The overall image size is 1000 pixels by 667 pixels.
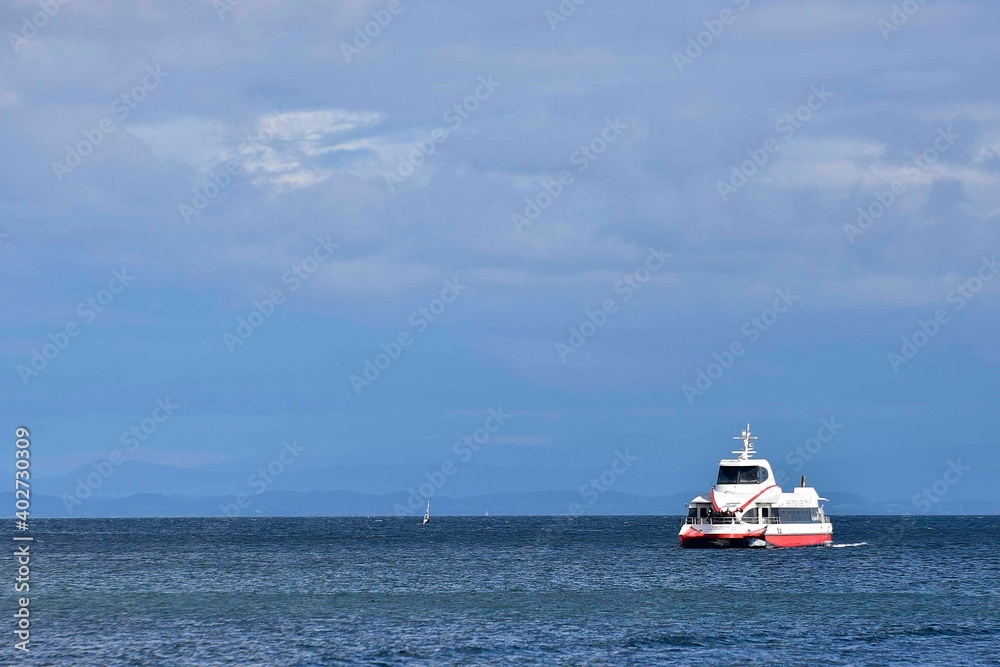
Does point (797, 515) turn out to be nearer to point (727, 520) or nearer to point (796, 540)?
point (796, 540)

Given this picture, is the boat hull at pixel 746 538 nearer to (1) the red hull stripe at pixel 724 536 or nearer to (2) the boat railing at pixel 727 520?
(1) the red hull stripe at pixel 724 536

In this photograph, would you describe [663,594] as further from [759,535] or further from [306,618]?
[759,535]

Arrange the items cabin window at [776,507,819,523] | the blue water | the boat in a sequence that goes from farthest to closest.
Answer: cabin window at [776,507,819,523] < the boat < the blue water

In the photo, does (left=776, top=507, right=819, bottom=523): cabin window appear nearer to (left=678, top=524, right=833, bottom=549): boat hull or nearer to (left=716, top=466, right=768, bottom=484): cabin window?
(left=678, top=524, right=833, bottom=549): boat hull

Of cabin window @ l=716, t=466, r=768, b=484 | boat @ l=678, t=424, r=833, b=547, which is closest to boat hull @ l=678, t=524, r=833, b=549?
boat @ l=678, t=424, r=833, b=547

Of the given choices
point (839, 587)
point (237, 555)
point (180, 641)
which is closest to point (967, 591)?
point (839, 587)

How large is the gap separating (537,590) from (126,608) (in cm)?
2654

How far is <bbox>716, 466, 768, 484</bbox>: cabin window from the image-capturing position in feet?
376

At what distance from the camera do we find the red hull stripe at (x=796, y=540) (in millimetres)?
116438

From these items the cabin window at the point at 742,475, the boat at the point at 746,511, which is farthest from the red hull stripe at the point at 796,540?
the cabin window at the point at 742,475

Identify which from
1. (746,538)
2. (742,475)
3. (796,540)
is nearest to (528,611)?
(742,475)

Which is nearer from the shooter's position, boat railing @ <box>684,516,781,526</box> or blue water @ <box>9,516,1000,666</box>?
blue water @ <box>9,516,1000,666</box>

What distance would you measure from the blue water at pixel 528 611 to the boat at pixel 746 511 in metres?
1.87

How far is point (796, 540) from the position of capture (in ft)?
393
